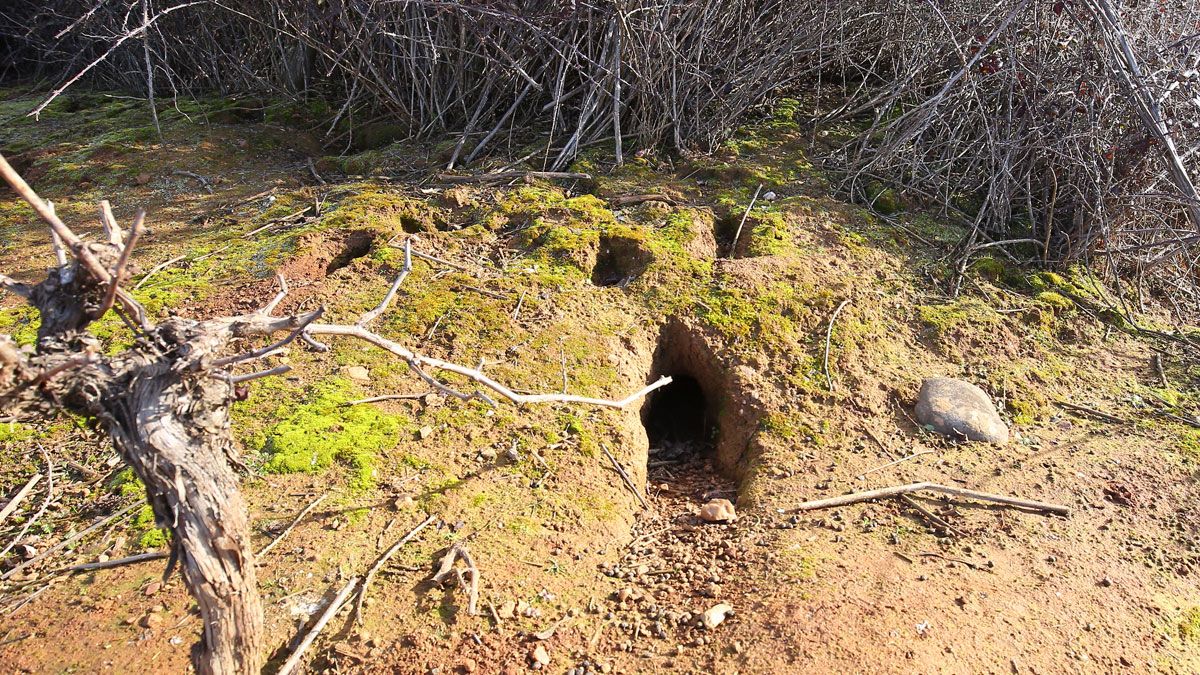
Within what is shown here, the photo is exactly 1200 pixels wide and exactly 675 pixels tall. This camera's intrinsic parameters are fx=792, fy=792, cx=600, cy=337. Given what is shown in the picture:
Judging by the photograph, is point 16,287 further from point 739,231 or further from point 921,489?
point 739,231

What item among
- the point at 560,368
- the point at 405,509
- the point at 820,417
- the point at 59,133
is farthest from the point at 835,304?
the point at 59,133

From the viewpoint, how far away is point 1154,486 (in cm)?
285

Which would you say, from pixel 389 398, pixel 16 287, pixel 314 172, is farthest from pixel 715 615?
pixel 314 172

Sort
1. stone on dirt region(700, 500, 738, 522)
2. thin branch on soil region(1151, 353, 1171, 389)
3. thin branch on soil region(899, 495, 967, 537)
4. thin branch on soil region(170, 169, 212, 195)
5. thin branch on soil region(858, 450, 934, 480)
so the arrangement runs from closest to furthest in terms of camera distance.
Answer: thin branch on soil region(899, 495, 967, 537), stone on dirt region(700, 500, 738, 522), thin branch on soil region(858, 450, 934, 480), thin branch on soil region(1151, 353, 1171, 389), thin branch on soil region(170, 169, 212, 195)

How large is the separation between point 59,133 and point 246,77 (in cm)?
117

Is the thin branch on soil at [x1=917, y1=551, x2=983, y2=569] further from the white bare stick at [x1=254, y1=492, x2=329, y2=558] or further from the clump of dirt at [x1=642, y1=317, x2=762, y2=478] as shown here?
the white bare stick at [x1=254, y1=492, x2=329, y2=558]

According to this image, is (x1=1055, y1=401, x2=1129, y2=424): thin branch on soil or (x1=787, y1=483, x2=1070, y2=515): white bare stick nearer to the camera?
(x1=787, y1=483, x2=1070, y2=515): white bare stick

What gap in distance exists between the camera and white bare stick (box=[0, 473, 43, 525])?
2369 mm

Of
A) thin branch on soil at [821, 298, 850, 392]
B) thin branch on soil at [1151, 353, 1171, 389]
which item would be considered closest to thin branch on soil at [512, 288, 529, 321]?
thin branch on soil at [821, 298, 850, 392]

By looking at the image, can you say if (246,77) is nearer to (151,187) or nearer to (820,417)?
(151,187)

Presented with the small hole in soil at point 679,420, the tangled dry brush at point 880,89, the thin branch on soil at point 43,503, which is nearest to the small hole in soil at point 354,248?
the tangled dry brush at point 880,89

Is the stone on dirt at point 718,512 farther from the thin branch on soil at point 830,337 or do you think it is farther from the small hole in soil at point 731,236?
the small hole in soil at point 731,236

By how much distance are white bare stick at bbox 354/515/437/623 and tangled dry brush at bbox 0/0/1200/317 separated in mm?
2323

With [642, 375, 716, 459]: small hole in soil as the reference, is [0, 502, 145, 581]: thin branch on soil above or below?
above
